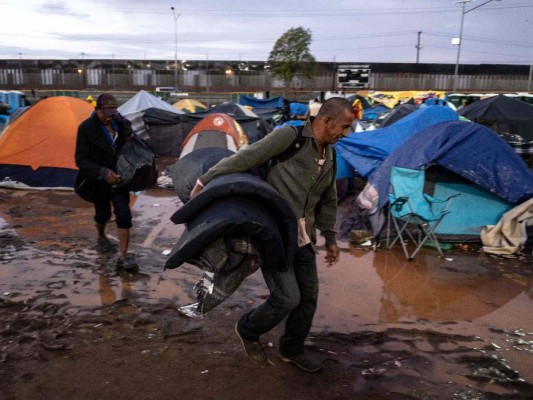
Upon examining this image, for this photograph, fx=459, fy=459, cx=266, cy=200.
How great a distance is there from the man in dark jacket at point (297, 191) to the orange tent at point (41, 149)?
7.38m

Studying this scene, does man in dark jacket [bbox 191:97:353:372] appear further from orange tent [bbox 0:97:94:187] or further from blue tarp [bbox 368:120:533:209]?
orange tent [bbox 0:97:94:187]

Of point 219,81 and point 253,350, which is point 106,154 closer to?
point 253,350

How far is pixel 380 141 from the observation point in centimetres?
869

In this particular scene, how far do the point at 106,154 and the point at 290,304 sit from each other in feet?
9.49

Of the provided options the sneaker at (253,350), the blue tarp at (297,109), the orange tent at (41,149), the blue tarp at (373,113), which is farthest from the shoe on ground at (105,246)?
the blue tarp at (373,113)

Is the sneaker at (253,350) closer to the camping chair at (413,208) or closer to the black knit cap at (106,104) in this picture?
the black knit cap at (106,104)

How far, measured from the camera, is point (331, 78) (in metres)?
39.4

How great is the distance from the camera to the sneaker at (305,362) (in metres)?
3.03

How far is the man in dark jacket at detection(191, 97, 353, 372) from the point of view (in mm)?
2635

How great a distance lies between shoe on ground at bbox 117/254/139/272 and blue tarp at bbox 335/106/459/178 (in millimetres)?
4850

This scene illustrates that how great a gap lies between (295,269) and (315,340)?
965 millimetres

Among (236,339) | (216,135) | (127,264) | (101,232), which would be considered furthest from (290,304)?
(216,135)

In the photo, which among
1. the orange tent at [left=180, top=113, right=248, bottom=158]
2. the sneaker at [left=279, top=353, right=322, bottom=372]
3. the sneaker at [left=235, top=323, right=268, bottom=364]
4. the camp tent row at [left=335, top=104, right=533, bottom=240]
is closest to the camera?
the sneaker at [left=235, top=323, right=268, bottom=364]

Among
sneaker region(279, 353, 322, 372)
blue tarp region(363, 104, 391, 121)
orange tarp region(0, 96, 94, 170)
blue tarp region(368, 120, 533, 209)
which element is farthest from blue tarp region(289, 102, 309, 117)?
sneaker region(279, 353, 322, 372)
